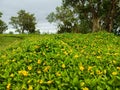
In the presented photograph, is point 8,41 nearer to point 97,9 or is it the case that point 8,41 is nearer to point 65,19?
point 97,9

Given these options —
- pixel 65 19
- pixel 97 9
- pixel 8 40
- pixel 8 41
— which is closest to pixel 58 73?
pixel 8 41

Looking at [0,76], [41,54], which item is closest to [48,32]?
[41,54]

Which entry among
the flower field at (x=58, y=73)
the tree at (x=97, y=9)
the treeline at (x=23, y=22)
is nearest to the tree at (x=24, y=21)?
the treeline at (x=23, y=22)

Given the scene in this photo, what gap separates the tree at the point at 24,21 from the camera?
244 ft

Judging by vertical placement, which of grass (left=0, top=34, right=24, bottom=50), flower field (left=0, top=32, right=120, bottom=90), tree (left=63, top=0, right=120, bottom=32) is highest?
tree (left=63, top=0, right=120, bottom=32)

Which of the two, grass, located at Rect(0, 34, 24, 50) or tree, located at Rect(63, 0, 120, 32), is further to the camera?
tree, located at Rect(63, 0, 120, 32)

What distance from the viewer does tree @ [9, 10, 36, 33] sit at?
244 feet

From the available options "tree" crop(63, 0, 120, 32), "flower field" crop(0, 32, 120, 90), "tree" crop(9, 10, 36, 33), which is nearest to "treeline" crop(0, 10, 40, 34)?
"tree" crop(9, 10, 36, 33)

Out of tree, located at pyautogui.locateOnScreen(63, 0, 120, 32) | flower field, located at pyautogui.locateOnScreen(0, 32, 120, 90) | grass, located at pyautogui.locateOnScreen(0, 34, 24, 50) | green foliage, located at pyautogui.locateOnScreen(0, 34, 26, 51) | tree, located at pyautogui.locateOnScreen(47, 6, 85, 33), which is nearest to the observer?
flower field, located at pyautogui.locateOnScreen(0, 32, 120, 90)

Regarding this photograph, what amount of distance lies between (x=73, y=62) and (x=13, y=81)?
64.3 inches

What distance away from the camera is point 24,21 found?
7519 centimetres

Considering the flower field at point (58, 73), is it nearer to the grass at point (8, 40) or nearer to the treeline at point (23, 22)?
the grass at point (8, 40)

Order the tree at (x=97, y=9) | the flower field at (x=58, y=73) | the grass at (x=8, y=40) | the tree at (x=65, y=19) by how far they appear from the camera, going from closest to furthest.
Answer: the flower field at (x=58, y=73) < the grass at (x=8, y=40) < the tree at (x=97, y=9) < the tree at (x=65, y=19)

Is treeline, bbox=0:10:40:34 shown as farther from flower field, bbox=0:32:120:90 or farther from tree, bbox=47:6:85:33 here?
flower field, bbox=0:32:120:90
